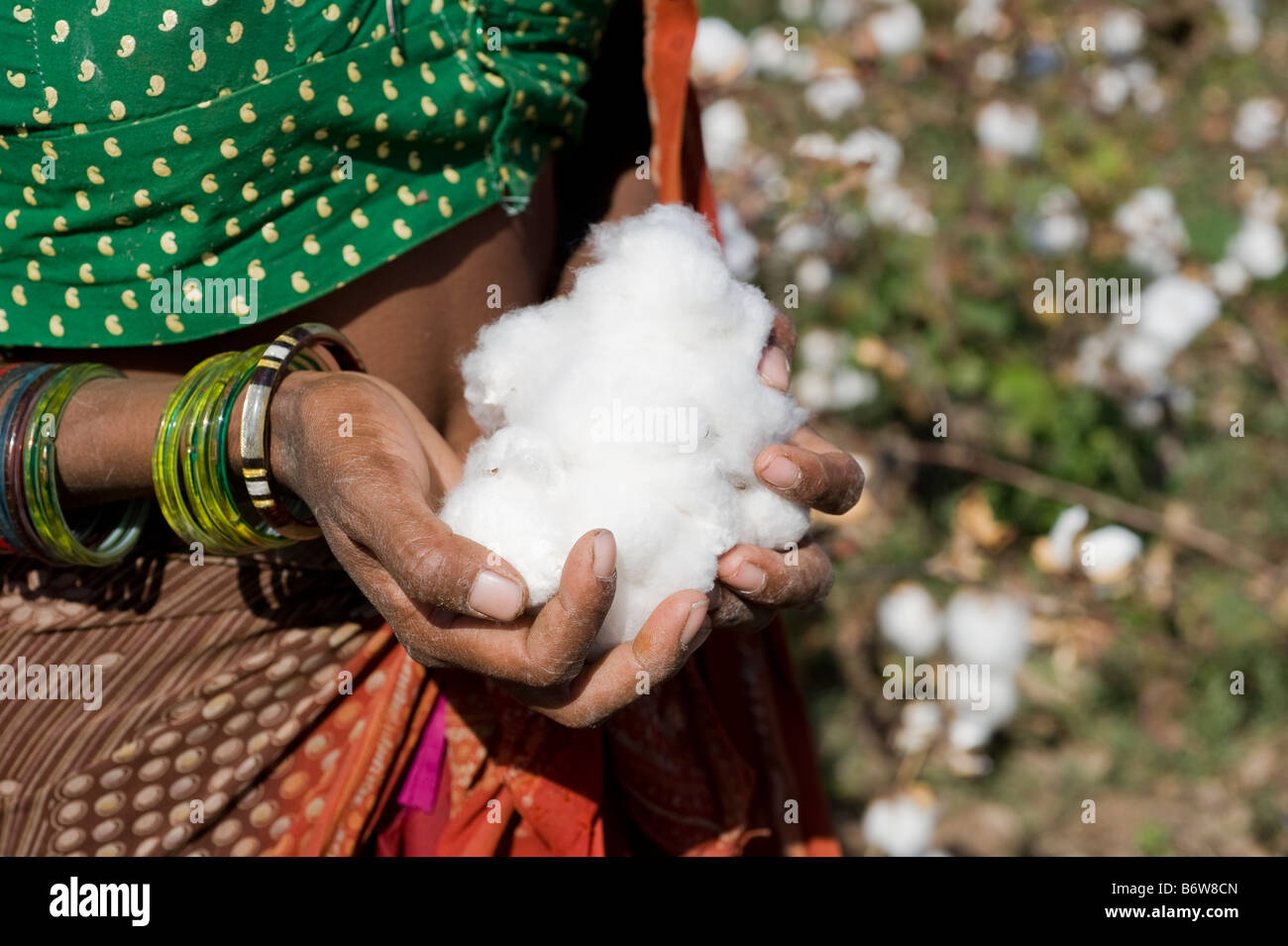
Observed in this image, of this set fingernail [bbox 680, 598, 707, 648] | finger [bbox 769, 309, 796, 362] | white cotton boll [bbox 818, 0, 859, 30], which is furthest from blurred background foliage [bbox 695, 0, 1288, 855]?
fingernail [bbox 680, 598, 707, 648]

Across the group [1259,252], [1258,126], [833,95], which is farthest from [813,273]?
[1258,126]

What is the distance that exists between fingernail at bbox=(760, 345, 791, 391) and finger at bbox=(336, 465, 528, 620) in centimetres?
37

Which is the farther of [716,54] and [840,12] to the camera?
[840,12]

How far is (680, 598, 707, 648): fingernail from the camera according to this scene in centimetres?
92

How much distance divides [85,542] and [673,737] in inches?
27.7

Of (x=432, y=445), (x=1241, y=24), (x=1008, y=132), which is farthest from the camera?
(x=1241, y=24)

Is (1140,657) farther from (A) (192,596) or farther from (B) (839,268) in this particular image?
(A) (192,596)

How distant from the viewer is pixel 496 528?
93 centimetres

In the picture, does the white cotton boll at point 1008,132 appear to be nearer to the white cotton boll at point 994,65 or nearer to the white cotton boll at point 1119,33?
the white cotton boll at point 994,65

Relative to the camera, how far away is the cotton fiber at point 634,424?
961 millimetres


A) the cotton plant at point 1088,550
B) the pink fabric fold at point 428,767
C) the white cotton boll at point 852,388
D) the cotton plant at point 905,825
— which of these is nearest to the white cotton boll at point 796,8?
the white cotton boll at point 852,388

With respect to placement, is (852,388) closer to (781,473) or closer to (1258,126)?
(1258,126)

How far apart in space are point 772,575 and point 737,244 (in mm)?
1523

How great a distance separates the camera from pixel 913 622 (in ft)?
7.88
